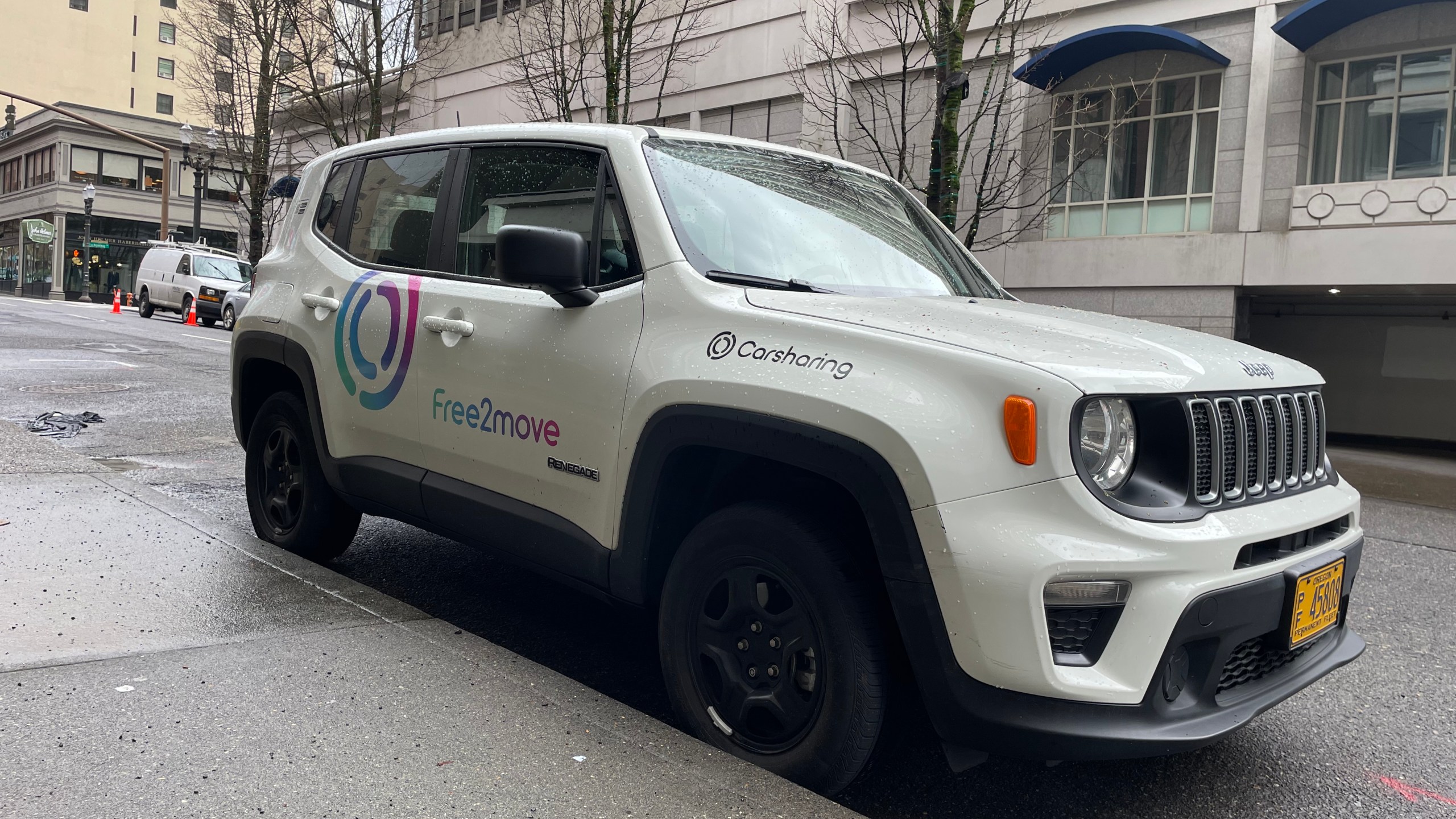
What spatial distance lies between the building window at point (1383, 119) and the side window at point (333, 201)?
17.5 m

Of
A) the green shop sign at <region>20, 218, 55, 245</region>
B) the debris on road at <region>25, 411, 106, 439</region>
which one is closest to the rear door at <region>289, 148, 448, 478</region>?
the debris on road at <region>25, 411, 106, 439</region>

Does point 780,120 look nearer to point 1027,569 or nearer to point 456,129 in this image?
point 456,129

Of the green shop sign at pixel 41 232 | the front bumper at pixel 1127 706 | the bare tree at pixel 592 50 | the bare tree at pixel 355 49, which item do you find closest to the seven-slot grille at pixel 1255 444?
the front bumper at pixel 1127 706

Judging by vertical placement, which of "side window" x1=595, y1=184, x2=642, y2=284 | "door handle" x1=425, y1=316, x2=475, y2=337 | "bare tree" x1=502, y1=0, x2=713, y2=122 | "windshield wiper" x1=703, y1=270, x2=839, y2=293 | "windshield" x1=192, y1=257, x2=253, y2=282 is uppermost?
"bare tree" x1=502, y1=0, x2=713, y2=122

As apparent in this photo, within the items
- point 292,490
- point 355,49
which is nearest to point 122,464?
point 292,490

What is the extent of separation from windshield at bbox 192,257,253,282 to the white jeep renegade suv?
93.8 ft

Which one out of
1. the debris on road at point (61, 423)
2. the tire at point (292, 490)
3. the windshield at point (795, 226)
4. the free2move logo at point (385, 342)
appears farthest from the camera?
the debris on road at point (61, 423)

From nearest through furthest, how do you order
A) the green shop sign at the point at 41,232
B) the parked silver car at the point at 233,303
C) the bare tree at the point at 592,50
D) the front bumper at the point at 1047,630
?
the front bumper at the point at 1047,630 → the bare tree at the point at 592,50 → the parked silver car at the point at 233,303 → the green shop sign at the point at 41,232

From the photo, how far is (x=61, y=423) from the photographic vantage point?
8883 mm

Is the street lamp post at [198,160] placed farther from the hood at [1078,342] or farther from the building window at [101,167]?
the hood at [1078,342]

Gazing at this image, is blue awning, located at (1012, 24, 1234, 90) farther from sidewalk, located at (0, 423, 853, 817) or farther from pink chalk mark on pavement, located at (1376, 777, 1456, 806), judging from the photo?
sidewalk, located at (0, 423, 853, 817)

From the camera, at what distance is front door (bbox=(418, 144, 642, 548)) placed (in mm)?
3281

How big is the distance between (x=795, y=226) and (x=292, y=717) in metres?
2.06

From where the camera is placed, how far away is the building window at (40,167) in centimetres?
6438
